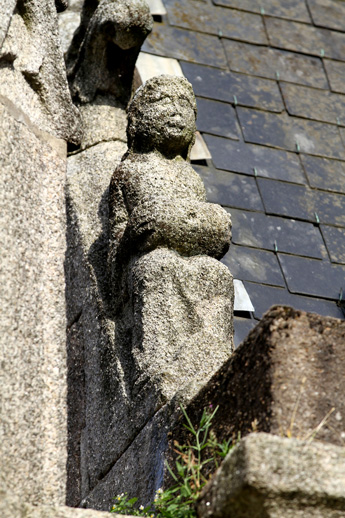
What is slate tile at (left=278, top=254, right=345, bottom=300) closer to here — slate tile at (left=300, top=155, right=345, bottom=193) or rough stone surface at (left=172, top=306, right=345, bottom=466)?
slate tile at (left=300, top=155, right=345, bottom=193)

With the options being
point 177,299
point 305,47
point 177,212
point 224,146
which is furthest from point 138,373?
point 305,47

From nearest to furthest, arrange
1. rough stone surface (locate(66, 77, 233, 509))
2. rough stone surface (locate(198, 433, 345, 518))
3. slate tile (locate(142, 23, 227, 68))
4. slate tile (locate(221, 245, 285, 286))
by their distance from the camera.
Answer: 1. rough stone surface (locate(198, 433, 345, 518))
2. rough stone surface (locate(66, 77, 233, 509))
3. slate tile (locate(221, 245, 285, 286))
4. slate tile (locate(142, 23, 227, 68))

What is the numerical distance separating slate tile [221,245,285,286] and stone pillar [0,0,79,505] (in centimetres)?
111

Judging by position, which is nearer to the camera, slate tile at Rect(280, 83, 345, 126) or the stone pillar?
the stone pillar

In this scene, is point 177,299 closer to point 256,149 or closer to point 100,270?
point 100,270

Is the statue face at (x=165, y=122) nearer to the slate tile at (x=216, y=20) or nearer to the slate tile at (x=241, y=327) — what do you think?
the slate tile at (x=241, y=327)

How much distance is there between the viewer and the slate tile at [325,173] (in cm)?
560

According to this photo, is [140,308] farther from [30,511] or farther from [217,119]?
[217,119]

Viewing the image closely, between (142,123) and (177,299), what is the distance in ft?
3.11

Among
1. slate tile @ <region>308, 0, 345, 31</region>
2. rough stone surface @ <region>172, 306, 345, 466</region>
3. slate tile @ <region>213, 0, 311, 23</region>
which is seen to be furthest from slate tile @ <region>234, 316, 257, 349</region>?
slate tile @ <region>308, 0, 345, 31</region>

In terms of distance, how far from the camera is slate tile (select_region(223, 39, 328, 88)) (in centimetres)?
625

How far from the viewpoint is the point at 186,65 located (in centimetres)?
595

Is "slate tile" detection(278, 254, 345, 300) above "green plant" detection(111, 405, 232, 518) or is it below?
below

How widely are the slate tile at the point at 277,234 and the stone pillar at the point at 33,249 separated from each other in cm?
122
